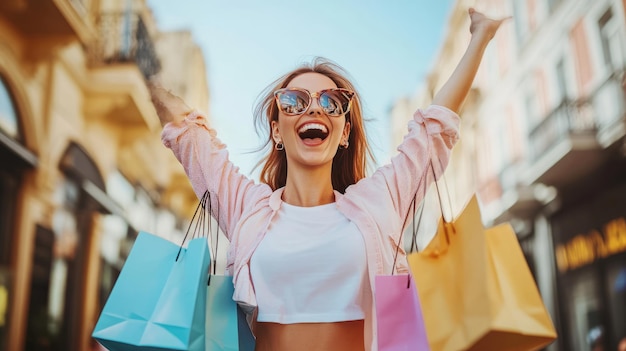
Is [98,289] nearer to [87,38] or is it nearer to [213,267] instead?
[87,38]

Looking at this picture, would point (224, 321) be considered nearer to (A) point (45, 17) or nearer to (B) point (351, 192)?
(B) point (351, 192)

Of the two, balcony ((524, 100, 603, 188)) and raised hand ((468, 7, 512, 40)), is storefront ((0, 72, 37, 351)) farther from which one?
balcony ((524, 100, 603, 188))

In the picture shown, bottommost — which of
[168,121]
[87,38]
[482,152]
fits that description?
[168,121]

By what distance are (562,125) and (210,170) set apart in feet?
36.9

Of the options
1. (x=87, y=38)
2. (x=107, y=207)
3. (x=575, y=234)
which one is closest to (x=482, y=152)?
(x=575, y=234)

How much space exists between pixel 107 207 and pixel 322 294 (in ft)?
33.6

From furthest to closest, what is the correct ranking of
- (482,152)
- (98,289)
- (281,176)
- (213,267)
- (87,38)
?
(482,152) → (98,289) → (87,38) → (281,176) → (213,267)

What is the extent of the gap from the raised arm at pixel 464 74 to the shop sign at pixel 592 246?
928cm

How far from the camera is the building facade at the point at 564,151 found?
436 inches

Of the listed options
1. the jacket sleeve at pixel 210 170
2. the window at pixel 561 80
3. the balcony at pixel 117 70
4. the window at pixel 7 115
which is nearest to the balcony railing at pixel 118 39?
the balcony at pixel 117 70

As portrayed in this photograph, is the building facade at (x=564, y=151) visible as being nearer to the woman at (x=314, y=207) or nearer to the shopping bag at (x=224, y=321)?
the woman at (x=314, y=207)

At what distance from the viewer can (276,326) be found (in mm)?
2090

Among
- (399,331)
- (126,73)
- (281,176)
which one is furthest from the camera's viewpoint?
(126,73)

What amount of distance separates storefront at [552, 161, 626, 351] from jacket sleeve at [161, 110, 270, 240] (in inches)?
371
